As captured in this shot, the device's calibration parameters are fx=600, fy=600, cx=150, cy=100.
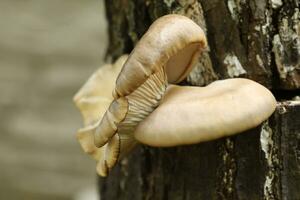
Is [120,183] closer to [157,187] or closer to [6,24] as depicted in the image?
[157,187]

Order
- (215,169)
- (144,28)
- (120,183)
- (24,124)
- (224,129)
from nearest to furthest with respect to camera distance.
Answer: (224,129) → (215,169) → (144,28) → (120,183) → (24,124)

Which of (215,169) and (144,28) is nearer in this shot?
(215,169)

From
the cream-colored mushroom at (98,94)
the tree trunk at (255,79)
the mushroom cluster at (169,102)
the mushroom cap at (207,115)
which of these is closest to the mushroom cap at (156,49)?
the mushroom cluster at (169,102)

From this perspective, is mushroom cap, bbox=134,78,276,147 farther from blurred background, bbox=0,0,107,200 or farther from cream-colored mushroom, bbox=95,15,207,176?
blurred background, bbox=0,0,107,200

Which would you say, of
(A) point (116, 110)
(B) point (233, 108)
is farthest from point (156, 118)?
(B) point (233, 108)

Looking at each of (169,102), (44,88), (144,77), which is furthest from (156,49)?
(44,88)

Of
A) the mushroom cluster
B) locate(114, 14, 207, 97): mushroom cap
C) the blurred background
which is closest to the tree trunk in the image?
the mushroom cluster
